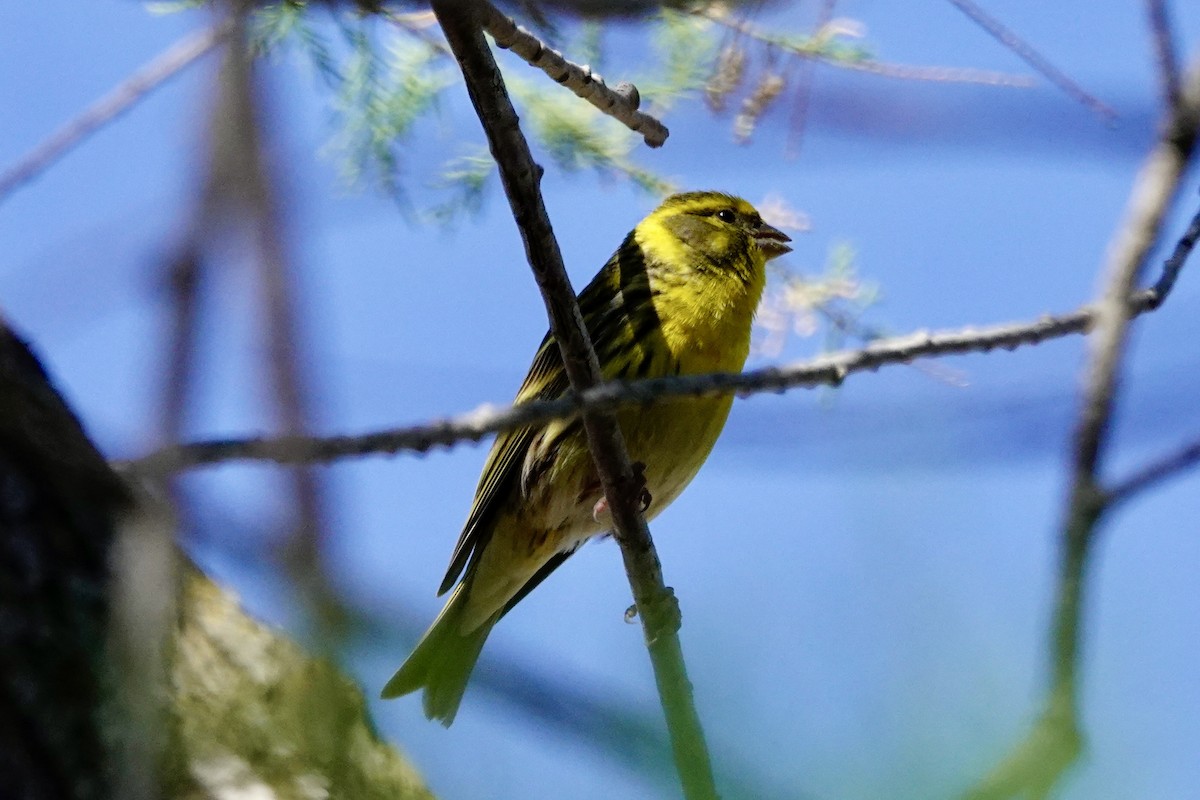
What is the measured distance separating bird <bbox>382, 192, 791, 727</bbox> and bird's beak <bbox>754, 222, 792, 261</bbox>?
96 millimetres

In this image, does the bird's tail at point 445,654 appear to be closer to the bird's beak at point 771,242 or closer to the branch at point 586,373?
the branch at point 586,373

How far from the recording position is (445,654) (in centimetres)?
454

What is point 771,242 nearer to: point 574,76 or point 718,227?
point 718,227

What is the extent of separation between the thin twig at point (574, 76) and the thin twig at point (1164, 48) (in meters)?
1.28

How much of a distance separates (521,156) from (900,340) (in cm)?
94

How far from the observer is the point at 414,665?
4430 millimetres

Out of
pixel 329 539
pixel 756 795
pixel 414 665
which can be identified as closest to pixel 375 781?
pixel 756 795

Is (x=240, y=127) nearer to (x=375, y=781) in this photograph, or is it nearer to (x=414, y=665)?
(x=375, y=781)

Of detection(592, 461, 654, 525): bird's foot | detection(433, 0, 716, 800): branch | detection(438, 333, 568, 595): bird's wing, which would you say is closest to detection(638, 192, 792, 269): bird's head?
detection(438, 333, 568, 595): bird's wing

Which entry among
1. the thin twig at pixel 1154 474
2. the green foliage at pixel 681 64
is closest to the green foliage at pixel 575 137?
the green foliage at pixel 681 64

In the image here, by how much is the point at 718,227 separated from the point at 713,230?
Answer: 3 cm

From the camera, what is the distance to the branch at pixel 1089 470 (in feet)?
5.64

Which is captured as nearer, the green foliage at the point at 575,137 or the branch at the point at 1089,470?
the branch at the point at 1089,470

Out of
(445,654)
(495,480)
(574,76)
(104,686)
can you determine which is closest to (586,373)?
(574,76)
